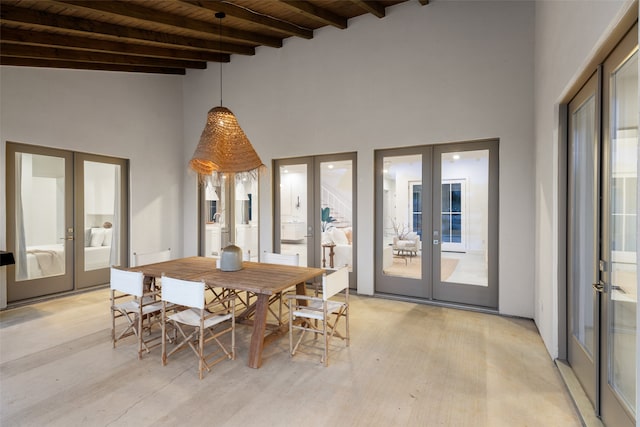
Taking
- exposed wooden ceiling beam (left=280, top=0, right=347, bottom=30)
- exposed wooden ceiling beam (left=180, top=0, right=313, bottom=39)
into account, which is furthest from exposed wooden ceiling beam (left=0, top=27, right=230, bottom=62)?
exposed wooden ceiling beam (left=280, top=0, right=347, bottom=30)

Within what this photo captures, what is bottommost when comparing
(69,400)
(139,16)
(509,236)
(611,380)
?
(69,400)

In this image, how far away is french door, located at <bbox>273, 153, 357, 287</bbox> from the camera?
527 centimetres

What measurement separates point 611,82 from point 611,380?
181 centimetres

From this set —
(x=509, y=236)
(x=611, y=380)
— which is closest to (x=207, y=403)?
(x=611, y=380)

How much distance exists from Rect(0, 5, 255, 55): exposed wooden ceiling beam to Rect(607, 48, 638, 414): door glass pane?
5264mm

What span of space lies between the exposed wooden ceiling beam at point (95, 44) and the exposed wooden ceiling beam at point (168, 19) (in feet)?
2.97

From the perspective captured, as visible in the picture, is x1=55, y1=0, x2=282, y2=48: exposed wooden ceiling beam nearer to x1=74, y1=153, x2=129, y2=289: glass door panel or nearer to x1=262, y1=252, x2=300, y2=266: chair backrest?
x1=74, y1=153, x2=129, y2=289: glass door panel

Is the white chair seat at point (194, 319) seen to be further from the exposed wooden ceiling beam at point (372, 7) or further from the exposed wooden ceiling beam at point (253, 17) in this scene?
the exposed wooden ceiling beam at point (372, 7)

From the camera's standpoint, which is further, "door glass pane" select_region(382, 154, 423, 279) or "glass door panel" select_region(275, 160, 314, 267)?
"glass door panel" select_region(275, 160, 314, 267)

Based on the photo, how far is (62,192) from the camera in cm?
504

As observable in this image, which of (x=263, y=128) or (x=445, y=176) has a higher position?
(x=263, y=128)

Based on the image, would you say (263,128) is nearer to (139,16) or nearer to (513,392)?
(139,16)

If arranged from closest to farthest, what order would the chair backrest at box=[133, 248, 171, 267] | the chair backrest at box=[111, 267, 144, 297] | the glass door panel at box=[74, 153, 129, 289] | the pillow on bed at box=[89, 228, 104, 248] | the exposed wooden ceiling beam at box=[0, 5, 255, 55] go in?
the chair backrest at box=[111, 267, 144, 297] → the exposed wooden ceiling beam at box=[0, 5, 255, 55] → the chair backrest at box=[133, 248, 171, 267] → the glass door panel at box=[74, 153, 129, 289] → the pillow on bed at box=[89, 228, 104, 248]

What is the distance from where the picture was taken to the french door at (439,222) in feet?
14.1
